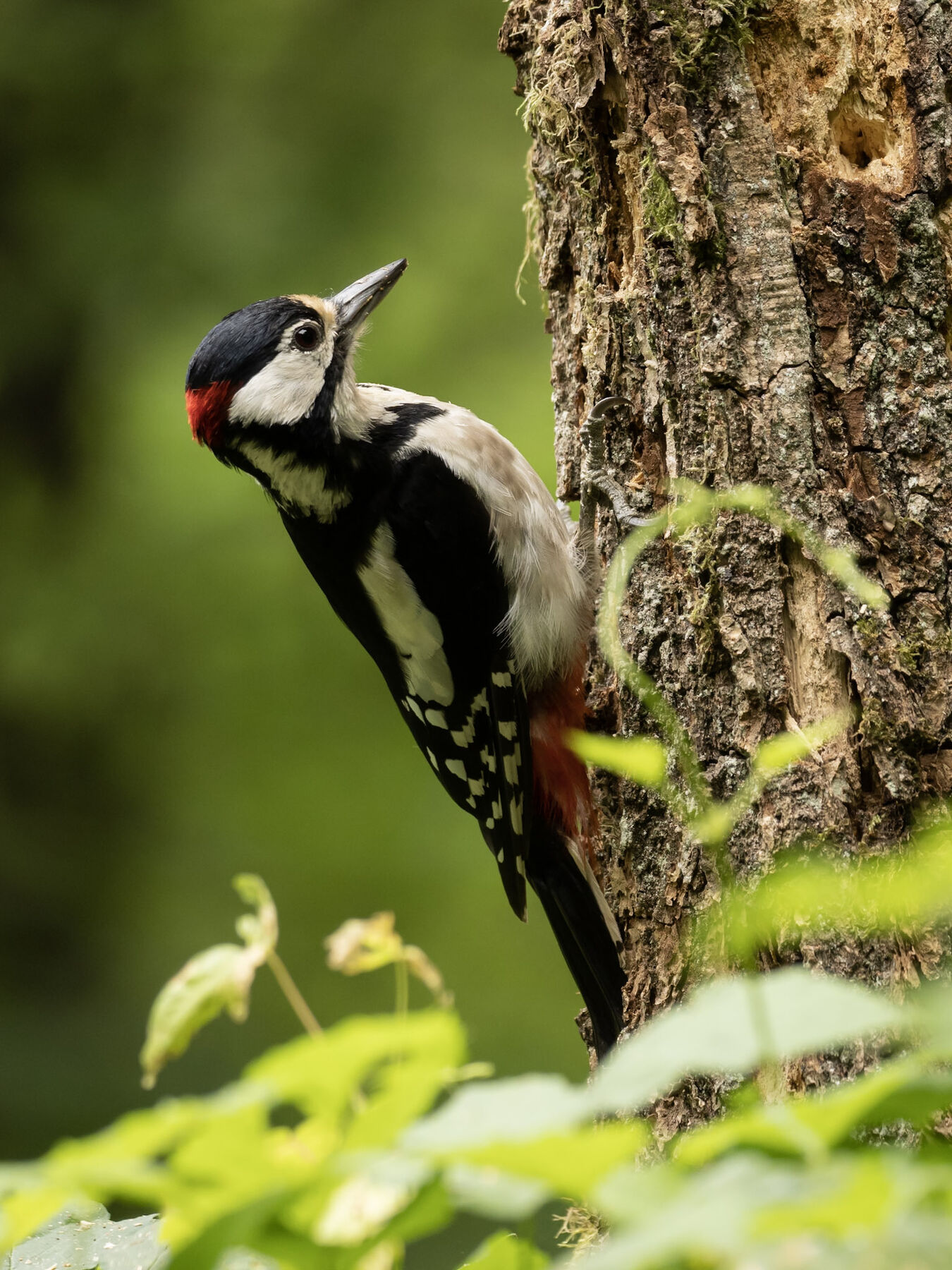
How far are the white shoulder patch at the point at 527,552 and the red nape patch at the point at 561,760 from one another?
0.05 metres


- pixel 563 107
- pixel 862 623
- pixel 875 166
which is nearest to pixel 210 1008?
pixel 862 623

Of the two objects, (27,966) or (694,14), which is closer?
(694,14)

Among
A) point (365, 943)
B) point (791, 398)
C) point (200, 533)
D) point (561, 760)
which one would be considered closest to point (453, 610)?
point (561, 760)

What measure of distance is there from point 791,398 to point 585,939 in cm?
105

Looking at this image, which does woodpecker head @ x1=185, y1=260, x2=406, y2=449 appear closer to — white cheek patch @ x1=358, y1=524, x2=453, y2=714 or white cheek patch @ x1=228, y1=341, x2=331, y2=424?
white cheek patch @ x1=228, y1=341, x2=331, y2=424

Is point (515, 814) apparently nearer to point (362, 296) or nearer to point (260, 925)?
point (362, 296)

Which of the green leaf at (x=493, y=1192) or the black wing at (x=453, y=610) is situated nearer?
the green leaf at (x=493, y=1192)

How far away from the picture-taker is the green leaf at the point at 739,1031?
1.64 feet

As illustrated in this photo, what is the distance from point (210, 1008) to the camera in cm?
72

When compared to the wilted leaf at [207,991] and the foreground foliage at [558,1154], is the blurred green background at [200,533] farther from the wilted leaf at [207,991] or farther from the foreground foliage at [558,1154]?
the foreground foliage at [558,1154]

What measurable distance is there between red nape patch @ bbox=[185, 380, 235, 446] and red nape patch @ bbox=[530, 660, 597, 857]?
869mm

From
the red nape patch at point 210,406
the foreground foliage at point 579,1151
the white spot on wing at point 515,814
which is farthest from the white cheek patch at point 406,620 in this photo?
the foreground foliage at point 579,1151

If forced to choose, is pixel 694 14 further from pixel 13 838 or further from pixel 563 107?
pixel 13 838

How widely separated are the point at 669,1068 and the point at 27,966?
17.0 feet
